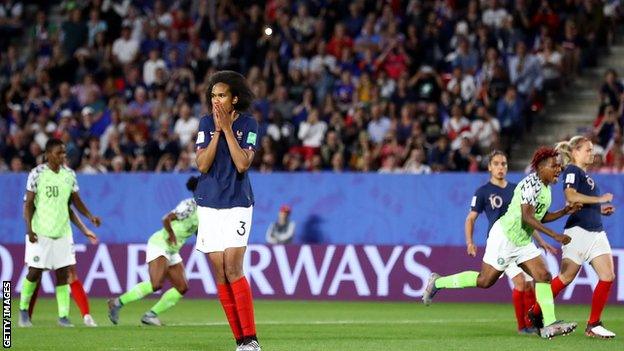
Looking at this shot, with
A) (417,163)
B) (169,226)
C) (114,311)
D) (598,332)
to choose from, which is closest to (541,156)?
(598,332)

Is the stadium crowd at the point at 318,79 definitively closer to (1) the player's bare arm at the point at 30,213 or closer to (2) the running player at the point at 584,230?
(1) the player's bare arm at the point at 30,213

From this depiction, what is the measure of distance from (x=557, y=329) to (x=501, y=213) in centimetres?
199

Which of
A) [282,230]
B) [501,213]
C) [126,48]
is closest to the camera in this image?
[501,213]

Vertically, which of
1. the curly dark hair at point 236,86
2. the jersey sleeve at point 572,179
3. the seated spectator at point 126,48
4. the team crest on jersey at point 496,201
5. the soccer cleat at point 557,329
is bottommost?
the soccer cleat at point 557,329

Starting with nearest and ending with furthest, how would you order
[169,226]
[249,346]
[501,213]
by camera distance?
[249,346] < [501,213] < [169,226]

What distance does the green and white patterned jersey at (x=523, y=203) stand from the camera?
12836mm

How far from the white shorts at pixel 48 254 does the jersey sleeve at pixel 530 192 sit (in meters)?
5.39

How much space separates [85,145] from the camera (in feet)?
80.2

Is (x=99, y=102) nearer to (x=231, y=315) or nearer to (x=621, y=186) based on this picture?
(x=621, y=186)

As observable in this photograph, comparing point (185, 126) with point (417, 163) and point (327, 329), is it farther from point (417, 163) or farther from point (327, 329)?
point (327, 329)

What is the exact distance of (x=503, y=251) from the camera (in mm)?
13203

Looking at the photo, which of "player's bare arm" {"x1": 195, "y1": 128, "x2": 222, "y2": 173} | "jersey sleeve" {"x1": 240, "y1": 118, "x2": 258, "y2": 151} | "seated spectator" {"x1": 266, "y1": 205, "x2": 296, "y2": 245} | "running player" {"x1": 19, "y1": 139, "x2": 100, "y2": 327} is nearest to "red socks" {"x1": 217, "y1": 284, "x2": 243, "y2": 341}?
"player's bare arm" {"x1": 195, "y1": 128, "x2": 222, "y2": 173}

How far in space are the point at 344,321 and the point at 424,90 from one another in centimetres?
808

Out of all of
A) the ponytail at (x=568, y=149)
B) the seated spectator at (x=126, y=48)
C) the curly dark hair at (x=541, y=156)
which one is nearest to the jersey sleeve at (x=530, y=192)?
the curly dark hair at (x=541, y=156)
